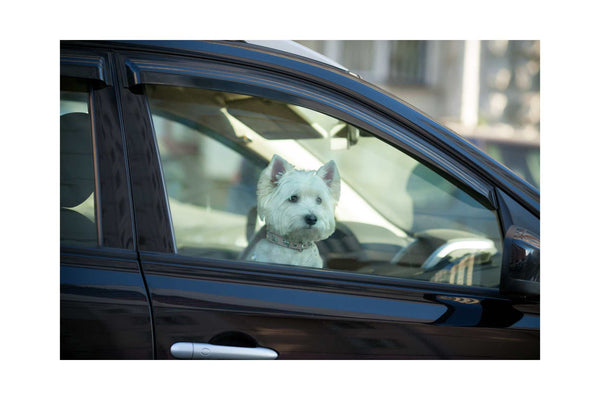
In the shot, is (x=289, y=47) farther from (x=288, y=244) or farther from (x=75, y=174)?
(x=75, y=174)

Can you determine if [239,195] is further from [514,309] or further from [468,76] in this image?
[468,76]

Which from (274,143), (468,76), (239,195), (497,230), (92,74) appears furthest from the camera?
(468,76)

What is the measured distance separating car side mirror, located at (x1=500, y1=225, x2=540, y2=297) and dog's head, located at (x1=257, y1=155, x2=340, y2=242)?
68 centimetres

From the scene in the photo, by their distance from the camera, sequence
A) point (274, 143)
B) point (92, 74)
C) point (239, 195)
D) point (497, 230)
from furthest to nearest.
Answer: point (239, 195)
point (274, 143)
point (497, 230)
point (92, 74)

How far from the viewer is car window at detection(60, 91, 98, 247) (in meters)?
1.61

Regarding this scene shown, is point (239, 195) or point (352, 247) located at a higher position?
point (239, 195)

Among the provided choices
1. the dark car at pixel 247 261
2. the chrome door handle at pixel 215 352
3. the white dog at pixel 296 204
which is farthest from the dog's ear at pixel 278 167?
the chrome door handle at pixel 215 352

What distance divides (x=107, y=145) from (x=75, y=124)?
156 mm

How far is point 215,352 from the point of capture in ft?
4.91

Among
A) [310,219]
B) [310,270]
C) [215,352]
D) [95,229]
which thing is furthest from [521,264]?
[95,229]

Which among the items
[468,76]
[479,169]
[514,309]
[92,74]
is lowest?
[514,309]

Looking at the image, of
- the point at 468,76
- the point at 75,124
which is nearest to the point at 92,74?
the point at 75,124

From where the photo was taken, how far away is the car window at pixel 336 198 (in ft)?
5.95
